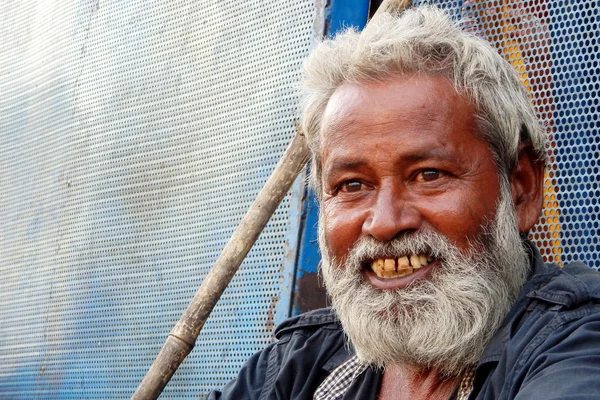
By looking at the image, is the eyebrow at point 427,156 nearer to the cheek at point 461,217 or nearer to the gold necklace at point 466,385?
the cheek at point 461,217

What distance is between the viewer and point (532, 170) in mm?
2275

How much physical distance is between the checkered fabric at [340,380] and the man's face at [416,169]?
331 mm

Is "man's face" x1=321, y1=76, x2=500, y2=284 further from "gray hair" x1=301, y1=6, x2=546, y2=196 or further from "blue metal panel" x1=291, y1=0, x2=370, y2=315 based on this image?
"blue metal panel" x1=291, y1=0, x2=370, y2=315

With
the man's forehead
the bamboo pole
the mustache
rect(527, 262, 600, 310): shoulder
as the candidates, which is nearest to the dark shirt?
rect(527, 262, 600, 310): shoulder

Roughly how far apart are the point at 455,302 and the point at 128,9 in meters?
3.09

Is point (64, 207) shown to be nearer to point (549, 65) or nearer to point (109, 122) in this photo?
point (109, 122)

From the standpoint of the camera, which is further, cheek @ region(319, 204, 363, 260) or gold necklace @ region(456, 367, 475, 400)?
cheek @ region(319, 204, 363, 260)

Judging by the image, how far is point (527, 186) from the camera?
2271 millimetres

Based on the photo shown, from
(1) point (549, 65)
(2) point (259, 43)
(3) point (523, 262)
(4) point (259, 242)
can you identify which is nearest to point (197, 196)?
(4) point (259, 242)

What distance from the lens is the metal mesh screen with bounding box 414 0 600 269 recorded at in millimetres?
2695

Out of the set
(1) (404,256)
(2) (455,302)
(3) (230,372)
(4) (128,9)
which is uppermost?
(4) (128,9)

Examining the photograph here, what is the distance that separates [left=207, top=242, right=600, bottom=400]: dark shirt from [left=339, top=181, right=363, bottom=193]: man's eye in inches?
20.2

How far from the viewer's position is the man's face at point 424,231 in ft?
6.75

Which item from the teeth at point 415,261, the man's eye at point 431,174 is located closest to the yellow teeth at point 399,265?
the teeth at point 415,261
